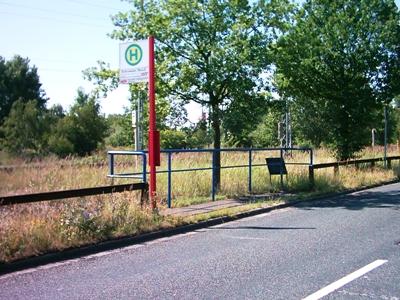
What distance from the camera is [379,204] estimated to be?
13.6 m

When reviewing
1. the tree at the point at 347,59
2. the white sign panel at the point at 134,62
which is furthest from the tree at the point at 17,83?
the white sign panel at the point at 134,62

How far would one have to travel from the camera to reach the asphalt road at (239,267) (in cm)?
591

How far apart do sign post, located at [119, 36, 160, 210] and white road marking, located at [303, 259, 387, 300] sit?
4.70 meters

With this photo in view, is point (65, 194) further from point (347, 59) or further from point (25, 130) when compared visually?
point (25, 130)

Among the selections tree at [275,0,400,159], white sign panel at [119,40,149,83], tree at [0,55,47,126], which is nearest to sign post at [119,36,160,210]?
white sign panel at [119,40,149,83]

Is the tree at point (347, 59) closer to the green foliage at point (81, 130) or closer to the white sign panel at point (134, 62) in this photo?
the white sign panel at point (134, 62)

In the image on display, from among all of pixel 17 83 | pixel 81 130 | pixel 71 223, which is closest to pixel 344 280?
pixel 71 223

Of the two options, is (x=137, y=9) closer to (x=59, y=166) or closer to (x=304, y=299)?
(x=59, y=166)

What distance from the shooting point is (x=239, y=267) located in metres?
7.05

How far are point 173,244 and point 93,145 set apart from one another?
37.6 metres

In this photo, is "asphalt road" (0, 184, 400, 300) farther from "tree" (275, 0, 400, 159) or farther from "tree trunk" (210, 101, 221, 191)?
"tree" (275, 0, 400, 159)

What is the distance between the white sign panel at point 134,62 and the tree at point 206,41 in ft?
13.0

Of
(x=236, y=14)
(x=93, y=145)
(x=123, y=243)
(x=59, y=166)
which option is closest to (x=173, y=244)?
(x=123, y=243)

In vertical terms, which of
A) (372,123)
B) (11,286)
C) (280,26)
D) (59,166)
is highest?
A: (280,26)
